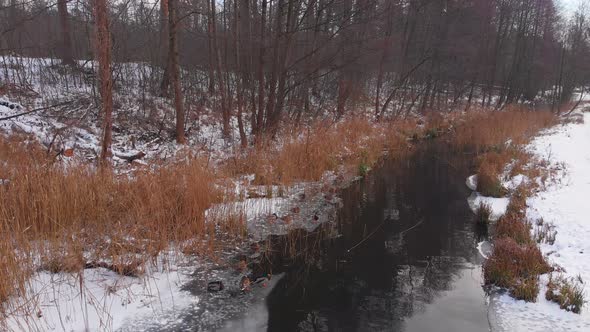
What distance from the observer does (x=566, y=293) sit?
4.24m

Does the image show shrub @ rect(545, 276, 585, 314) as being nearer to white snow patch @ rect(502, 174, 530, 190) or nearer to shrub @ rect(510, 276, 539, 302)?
shrub @ rect(510, 276, 539, 302)

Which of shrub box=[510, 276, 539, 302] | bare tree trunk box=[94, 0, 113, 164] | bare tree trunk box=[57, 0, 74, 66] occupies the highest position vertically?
bare tree trunk box=[57, 0, 74, 66]

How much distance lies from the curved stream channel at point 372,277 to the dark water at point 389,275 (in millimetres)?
11

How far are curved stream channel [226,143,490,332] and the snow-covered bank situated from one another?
0.90 ft

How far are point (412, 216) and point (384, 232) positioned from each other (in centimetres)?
117

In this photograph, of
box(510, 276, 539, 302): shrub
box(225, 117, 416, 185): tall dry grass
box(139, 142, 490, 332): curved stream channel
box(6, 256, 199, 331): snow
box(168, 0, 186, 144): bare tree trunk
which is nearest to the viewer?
box(6, 256, 199, 331): snow

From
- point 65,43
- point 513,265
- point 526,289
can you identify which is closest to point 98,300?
point 526,289

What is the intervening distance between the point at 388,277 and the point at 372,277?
21 centimetres

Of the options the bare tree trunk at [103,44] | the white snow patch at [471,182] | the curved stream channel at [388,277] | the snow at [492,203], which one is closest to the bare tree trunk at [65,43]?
the bare tree trunk at [103,44]

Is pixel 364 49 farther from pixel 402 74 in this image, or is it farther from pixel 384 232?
pixel 384 232

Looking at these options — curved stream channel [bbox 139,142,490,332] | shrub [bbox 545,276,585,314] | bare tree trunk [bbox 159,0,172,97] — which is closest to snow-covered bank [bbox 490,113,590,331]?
shrub [bbox 545,276,585,314]

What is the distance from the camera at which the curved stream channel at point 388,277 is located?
13.8 feet

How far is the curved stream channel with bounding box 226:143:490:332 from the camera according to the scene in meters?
4.20

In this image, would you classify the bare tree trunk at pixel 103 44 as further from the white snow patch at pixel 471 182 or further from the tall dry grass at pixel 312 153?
the white snow patch at pixel 471 182
